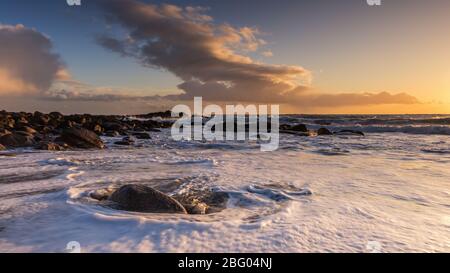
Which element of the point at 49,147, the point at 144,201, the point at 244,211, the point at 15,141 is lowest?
the point at 244,211

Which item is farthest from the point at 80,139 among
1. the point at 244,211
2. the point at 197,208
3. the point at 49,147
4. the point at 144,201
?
the point at 244,211

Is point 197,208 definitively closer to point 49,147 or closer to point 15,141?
point 49,147

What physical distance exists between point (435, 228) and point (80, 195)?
478 cm

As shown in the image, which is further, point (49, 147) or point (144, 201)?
point (49, 147)

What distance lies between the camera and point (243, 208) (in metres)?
4.89

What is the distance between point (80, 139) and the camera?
13367 mm

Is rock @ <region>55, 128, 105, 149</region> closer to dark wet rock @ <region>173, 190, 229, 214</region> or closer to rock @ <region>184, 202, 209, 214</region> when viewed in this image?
dark wet rock @ <region>173, 190, 229, 214</region>

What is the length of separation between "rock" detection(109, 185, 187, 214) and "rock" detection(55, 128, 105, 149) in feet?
29.1

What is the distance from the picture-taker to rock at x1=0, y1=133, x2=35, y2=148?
12452mm

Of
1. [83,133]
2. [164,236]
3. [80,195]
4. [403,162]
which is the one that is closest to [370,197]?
[164,236]

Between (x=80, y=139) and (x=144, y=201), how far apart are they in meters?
9.73
